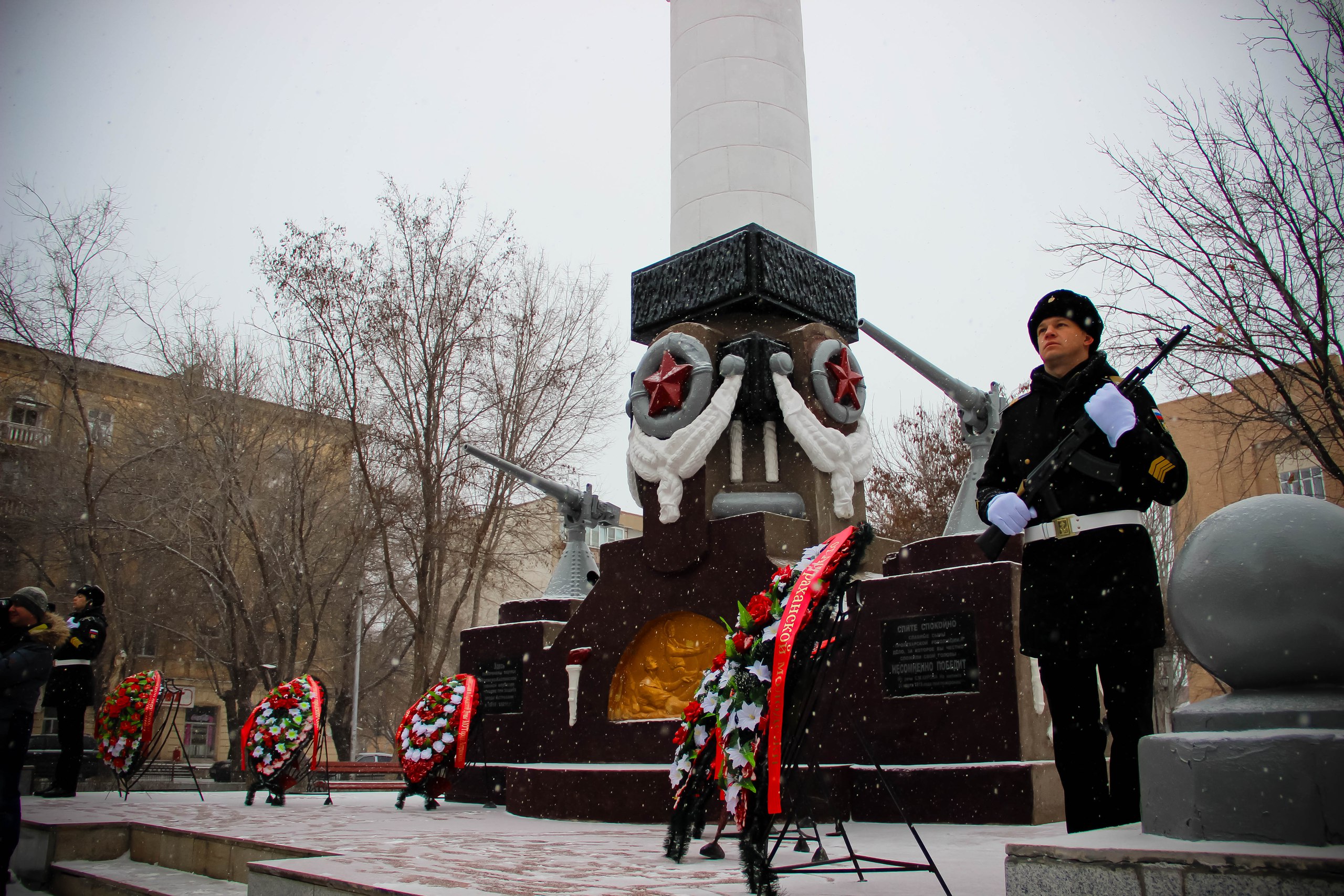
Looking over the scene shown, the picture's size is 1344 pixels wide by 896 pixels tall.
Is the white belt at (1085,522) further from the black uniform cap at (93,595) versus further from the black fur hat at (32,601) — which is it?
the black uniform cap at (93,595)

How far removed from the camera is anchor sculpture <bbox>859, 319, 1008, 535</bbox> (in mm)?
8789

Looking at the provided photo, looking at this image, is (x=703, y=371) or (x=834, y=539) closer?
(x=834, y=539)

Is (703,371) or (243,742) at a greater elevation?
(703,371)

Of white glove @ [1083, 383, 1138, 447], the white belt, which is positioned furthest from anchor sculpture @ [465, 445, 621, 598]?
white glove @ [1083, 383, 1138, 447]

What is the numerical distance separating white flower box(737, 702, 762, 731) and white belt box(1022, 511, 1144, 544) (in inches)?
50.7

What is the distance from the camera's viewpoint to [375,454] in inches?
771

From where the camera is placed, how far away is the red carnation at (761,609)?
3.96 meters

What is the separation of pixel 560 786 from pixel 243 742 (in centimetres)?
335

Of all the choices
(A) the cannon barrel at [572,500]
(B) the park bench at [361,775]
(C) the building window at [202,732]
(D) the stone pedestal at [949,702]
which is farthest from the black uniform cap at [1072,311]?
(C) the building window at [202,732]

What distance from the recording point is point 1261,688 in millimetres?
2396

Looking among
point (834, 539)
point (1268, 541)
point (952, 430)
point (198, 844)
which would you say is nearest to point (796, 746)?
point (834, 539)

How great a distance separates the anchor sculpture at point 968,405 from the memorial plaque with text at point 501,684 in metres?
5.00

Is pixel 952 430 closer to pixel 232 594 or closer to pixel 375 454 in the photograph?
pixel 375 454

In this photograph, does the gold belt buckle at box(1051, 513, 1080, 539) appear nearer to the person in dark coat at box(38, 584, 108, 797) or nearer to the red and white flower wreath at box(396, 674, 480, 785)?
the red and white flower wreath at box(396, 674, 480, 785)
